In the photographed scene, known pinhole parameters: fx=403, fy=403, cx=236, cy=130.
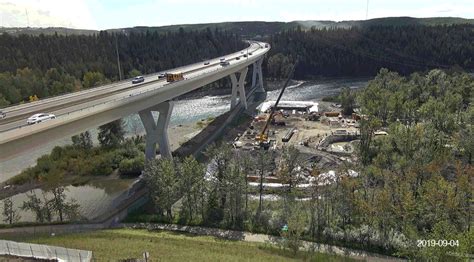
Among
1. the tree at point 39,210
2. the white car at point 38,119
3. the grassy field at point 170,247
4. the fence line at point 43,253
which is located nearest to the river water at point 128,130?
the tree at point 39,210

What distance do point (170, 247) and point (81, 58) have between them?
90.2m

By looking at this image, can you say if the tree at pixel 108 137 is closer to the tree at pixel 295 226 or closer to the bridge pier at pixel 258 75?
the tree at pixel 295 226

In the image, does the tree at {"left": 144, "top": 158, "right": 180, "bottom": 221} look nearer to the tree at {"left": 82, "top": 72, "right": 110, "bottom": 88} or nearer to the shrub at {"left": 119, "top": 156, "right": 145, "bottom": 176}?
the shrub at {"left": 119, "top": 156, "right": 145, "bottom": 176}

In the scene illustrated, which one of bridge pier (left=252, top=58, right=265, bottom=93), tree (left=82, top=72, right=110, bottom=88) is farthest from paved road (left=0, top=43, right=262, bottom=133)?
bridge pier (left=252, top=58, right=265, bottom=93)

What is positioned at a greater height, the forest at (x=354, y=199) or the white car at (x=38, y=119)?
the white car at (x=38, y=119)

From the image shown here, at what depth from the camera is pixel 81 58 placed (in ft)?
360

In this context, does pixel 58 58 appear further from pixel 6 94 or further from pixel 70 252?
pixel 70 252

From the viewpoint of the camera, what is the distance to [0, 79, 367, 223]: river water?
47406mm

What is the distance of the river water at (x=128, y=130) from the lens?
4741 centimetres

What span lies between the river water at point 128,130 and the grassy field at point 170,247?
831 centimetres

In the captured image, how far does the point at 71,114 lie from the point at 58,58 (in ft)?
263

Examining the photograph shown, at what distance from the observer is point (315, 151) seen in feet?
202

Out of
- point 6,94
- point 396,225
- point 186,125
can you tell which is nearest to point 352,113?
point 186,125

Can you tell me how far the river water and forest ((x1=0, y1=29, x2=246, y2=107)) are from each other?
15.0 m
